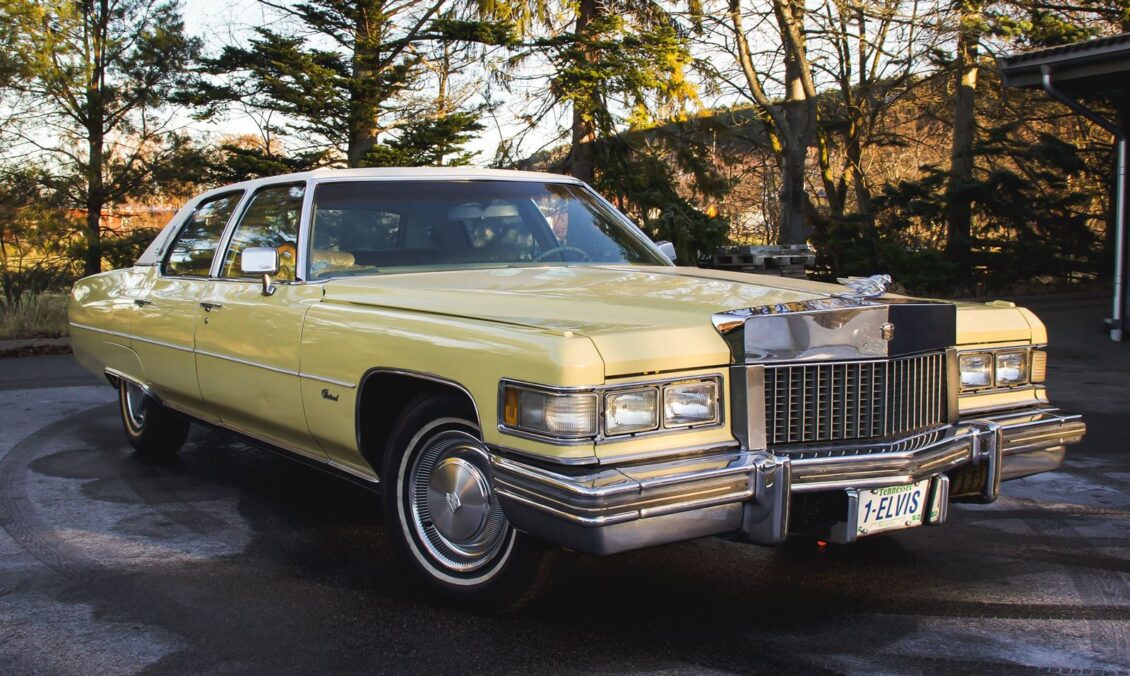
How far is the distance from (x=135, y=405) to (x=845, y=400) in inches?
184

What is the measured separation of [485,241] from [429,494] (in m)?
1.56

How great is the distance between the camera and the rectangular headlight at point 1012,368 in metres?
4.11

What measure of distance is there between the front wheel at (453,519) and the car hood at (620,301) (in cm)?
44

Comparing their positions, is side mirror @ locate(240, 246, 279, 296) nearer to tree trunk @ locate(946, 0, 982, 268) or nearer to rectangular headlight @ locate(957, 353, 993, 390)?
rectangular headlight @ locate(957, 353, 993, 390)

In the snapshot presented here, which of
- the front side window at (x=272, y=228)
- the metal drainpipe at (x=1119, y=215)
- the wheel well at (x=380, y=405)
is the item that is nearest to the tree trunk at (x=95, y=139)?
the front side window at (x=272, y=228)

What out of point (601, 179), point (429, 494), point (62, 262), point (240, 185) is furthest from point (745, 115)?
point (429, 494)

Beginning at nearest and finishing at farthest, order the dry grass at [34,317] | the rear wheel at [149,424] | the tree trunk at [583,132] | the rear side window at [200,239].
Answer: the rear side window at [200,239] < the rear wheel at [149,424] < the dry grass at [34,317] < the tree trunk at [583,132]

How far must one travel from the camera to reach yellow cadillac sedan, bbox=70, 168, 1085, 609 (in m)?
3.09

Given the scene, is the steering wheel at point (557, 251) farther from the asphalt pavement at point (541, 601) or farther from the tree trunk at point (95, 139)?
the tree trunk at point (95, 139)

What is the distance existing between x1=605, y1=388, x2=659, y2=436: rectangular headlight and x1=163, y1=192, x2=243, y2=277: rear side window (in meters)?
3.09

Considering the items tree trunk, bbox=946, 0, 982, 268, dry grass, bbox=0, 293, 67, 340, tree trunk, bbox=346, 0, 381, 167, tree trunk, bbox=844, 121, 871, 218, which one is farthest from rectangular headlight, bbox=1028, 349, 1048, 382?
tree trunk, bbox=844, 121, 871, 218

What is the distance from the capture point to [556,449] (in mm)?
3035

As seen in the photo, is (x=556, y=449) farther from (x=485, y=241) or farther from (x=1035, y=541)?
(x=1035, y=541)

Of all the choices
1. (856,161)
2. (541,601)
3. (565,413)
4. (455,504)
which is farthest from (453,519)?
(856,161)
